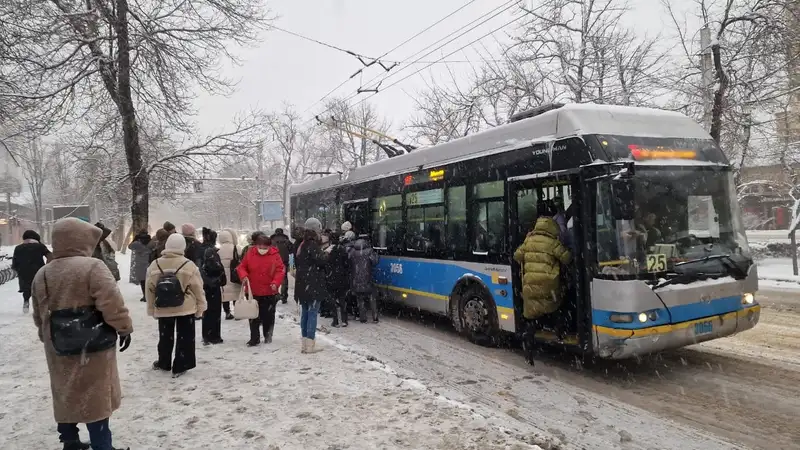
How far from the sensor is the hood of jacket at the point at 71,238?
377 cm

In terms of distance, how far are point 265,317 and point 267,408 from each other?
3144 millimetres

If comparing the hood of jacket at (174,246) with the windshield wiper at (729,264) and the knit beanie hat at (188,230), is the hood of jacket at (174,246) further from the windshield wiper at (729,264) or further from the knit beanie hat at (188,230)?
the windshield wiper at (729,264)

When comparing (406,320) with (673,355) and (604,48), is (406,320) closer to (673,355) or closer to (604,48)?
(673,355)

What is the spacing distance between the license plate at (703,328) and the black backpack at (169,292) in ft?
19.9

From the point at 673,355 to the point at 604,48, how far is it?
1478cm

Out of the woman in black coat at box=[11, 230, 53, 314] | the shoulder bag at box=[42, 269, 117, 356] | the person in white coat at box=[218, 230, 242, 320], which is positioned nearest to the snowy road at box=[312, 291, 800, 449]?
the person in white coat at box=[218, 230, 242, 320]

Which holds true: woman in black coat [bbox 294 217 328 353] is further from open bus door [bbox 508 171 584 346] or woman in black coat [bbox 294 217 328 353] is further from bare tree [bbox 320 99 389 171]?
bare tree [bbox 320 99 389 171]

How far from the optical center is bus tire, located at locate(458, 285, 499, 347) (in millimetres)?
7738

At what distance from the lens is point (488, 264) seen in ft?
25.3

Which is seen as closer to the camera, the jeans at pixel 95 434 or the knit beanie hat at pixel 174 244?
the jeans at pixel 95 434

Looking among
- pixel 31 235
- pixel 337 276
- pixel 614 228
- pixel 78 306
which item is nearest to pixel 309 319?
pixel 337 276

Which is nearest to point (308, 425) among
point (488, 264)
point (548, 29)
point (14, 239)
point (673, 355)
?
point (488, 264)

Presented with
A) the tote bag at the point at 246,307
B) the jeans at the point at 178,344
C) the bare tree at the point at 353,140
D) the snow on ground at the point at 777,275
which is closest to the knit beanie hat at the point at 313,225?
the tote bag at the point at 246,307

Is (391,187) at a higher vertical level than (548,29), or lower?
lower
